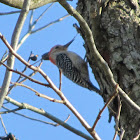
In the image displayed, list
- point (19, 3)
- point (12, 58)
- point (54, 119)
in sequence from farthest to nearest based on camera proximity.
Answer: point (19, 3)
point (54, 119)
point (12, 58)

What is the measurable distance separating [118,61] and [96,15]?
67cm

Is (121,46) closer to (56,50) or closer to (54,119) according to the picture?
(54,119)

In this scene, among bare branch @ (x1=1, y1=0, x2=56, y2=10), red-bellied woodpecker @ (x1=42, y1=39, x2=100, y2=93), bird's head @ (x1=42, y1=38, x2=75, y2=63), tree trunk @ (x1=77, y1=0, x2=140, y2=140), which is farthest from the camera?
bird's head @ (x1=42, y1=38, x2=75, y2=63)

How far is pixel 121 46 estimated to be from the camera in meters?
3.77

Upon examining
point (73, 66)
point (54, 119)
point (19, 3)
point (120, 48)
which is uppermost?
point (19, 3)

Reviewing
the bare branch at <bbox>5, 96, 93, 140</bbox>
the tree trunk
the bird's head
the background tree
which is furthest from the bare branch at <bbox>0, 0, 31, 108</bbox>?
the bird's head

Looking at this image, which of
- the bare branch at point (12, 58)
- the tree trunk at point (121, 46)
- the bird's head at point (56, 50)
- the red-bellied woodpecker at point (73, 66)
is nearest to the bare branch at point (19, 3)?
the tree trunk at point (121, 46)

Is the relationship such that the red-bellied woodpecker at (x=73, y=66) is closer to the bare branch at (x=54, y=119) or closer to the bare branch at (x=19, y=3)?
the bare branch at (x=19, y=3)

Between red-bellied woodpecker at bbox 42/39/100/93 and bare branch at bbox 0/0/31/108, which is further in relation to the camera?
red-bellied woodpecker at bbox 42/39/100/93

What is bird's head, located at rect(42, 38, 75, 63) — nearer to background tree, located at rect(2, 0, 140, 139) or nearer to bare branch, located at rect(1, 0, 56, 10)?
bare branch, located at rect(1, 0, 56, 10)

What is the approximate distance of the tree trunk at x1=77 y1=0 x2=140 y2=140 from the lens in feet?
11.7

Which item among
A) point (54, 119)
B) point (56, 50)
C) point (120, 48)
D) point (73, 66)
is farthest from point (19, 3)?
point (56, 50)

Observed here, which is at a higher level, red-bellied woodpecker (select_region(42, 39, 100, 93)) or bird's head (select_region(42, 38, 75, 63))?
bird's head (select_region(42, 38, 75, 63))

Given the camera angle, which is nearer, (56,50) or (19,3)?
(19,3)
